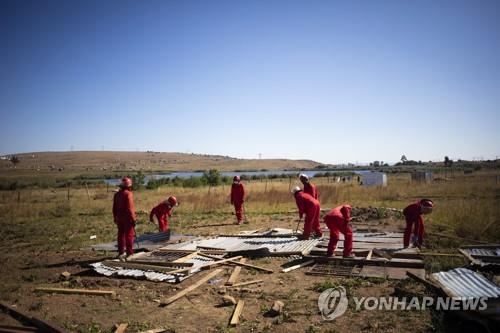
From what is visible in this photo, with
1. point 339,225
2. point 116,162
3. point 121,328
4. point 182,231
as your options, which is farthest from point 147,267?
point 116,162

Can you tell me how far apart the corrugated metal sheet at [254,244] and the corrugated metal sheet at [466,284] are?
146 inches

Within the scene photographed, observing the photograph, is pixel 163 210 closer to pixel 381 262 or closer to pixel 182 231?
pixel 182 231

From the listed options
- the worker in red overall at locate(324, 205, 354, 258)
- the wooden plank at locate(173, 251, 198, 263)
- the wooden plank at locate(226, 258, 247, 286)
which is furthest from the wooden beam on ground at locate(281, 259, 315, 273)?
the wooden plank at locate(173, 251, 198, 263)

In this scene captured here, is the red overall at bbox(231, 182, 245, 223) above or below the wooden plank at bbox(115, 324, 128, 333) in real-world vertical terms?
above

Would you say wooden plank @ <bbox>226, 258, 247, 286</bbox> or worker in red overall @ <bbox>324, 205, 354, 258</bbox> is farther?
worker in red overall @ <bbox>324, 205, 354, 258</bbox>

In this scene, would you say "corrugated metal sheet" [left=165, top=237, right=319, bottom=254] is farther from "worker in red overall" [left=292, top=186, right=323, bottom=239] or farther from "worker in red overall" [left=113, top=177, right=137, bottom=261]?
"worker in red overall" [left=113, top=177, right=137, bottom=261]

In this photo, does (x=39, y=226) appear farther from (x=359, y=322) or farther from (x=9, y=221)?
(x=359, y=322)

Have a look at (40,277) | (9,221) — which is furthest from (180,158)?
(40,277)

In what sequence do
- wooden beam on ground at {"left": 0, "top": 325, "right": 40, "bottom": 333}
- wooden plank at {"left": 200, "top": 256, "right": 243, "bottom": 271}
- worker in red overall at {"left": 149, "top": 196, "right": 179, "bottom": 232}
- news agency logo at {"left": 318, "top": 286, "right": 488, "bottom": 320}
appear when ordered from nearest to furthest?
wooden beam on ground at {"left": 0, "top": 325, "right": 40, "bottom": 333} < news agency logo at {"left": 318, "top": 286, "right": 488, "bottom": 320} < wooden plank at {"left": 200, "top": 256, "right": 243, "bottom": 271} < worker in red overall at {"left": 149, "top": 196, "right": 179, "bottom": 232}

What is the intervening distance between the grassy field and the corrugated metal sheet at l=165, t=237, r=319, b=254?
102 centimetres

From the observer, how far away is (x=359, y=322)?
5043 mm

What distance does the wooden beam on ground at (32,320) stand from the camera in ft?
16.1

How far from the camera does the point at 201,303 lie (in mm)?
6082

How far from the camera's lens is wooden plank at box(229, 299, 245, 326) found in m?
5.13
